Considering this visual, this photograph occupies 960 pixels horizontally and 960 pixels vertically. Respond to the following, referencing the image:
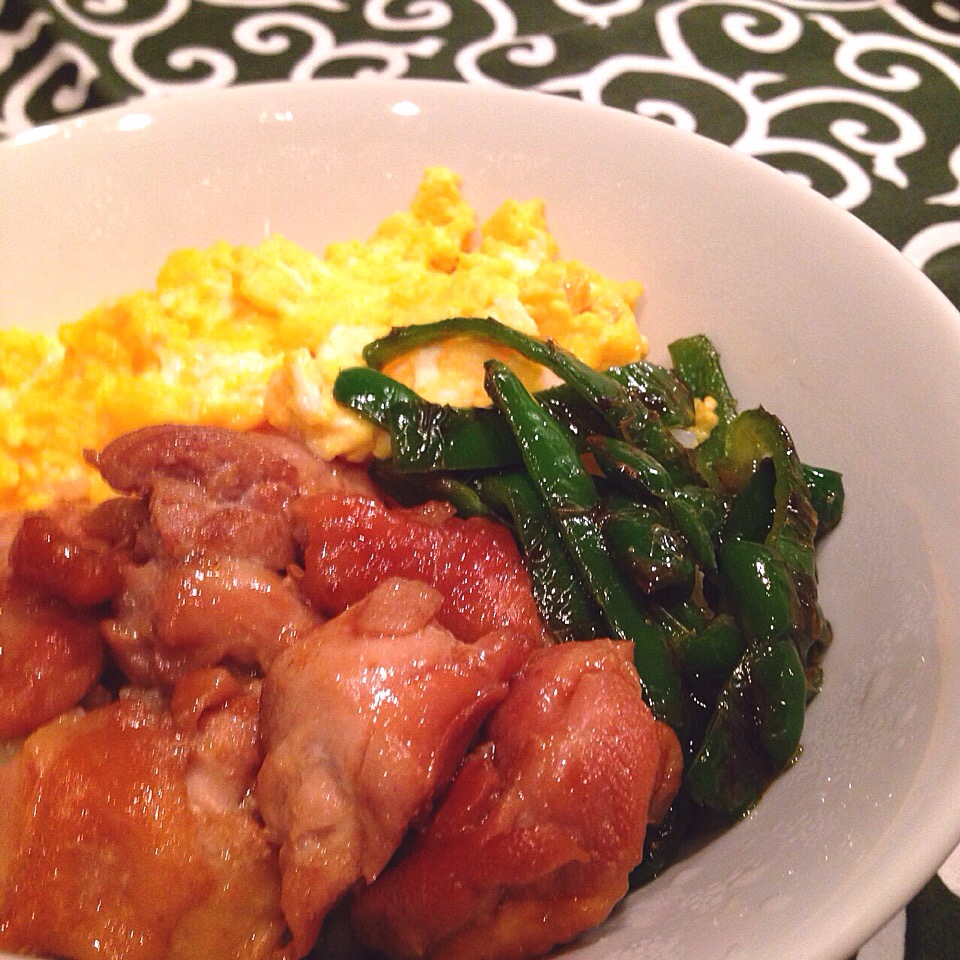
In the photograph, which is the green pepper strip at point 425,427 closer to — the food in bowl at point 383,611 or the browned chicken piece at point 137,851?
the food in bowl at point 383,611

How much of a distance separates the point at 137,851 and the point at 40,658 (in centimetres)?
49

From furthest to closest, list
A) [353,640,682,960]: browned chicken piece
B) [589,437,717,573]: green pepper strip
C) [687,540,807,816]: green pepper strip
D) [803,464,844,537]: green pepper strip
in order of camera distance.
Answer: [803,464,844,537]: green pepper strip < [589,437,717,573]: green pepper strip < [687,540,807,816]: green pepper strip < [353,640,682,960]: browned chicken piece

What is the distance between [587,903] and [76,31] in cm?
477

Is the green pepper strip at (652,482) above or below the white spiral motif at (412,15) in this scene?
below

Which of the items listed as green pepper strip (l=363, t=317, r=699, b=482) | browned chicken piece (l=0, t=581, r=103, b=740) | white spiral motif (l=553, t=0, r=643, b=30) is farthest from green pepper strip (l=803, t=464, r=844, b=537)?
white spiral motif (l=553, t=0, r=643, b=30)

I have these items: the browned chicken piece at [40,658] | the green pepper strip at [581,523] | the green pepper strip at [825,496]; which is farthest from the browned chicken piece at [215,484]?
the green pepper strip at [825,496]

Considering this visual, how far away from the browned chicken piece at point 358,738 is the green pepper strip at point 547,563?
32 cm

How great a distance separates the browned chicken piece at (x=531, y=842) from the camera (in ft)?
4.97

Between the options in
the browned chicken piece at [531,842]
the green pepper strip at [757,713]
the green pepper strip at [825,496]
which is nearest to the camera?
the browned chicken piece at [531,842]

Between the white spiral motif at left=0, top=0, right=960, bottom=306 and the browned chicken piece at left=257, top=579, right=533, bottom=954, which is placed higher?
the white spiral motif at left=0, top=0, right=960, bottom=306

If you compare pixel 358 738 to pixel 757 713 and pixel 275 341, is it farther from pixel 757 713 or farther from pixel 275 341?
pixel 275 341

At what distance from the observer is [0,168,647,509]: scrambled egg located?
2.47 m

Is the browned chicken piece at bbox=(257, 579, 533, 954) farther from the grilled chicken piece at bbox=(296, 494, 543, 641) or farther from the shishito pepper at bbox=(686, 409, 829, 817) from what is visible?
the shishito pepper at bbox=(686, 409, 829, 817)

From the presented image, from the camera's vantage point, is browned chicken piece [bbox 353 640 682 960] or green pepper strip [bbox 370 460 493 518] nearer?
browned chicken piece [bbox 353 640 682 960]
